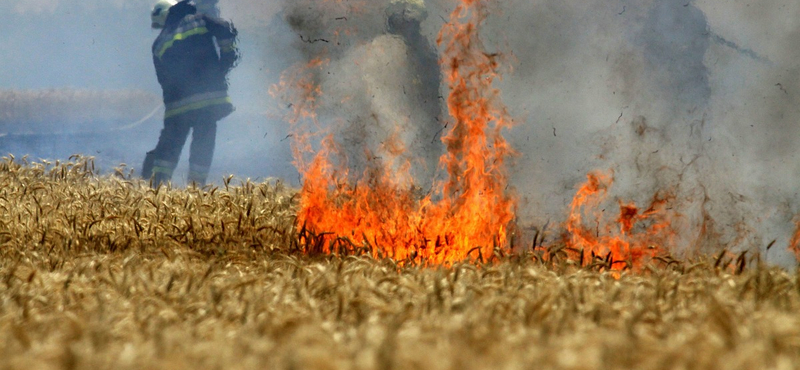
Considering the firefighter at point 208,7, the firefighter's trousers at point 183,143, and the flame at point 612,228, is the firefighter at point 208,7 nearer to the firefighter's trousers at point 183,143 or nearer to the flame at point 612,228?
the firefighter's trousers at point 183,143

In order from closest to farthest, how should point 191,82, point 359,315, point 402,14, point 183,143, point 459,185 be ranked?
1. point 359,315
2. point 459,185
3. point 402,14
4. point 191,82
5. point 183,143

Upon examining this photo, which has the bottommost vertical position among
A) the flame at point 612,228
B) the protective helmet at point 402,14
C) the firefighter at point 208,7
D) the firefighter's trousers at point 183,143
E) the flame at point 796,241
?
the flame at point 796,241

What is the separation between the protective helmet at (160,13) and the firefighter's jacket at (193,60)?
45cm

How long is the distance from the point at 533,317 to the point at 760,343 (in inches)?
27.8

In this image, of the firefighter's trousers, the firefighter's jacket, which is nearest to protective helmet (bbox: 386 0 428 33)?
the firefighter's jacket

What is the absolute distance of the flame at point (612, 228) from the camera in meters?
5.17

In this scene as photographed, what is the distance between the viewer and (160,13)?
12.3 m

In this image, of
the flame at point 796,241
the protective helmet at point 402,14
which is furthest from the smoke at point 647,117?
the protective helmet at point 402,14

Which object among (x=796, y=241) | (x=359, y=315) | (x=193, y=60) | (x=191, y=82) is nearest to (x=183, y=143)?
(x=191, y=82)

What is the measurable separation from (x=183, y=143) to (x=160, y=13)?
6.57ft

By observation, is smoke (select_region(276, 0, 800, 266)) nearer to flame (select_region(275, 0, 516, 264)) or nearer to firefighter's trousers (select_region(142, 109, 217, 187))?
flame (select_region(275, 0, 516, 264))

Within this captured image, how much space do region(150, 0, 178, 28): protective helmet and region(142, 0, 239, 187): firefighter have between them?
6 centimetres

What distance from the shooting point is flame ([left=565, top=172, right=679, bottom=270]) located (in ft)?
17.0

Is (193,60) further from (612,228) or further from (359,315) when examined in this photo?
(359,315)
